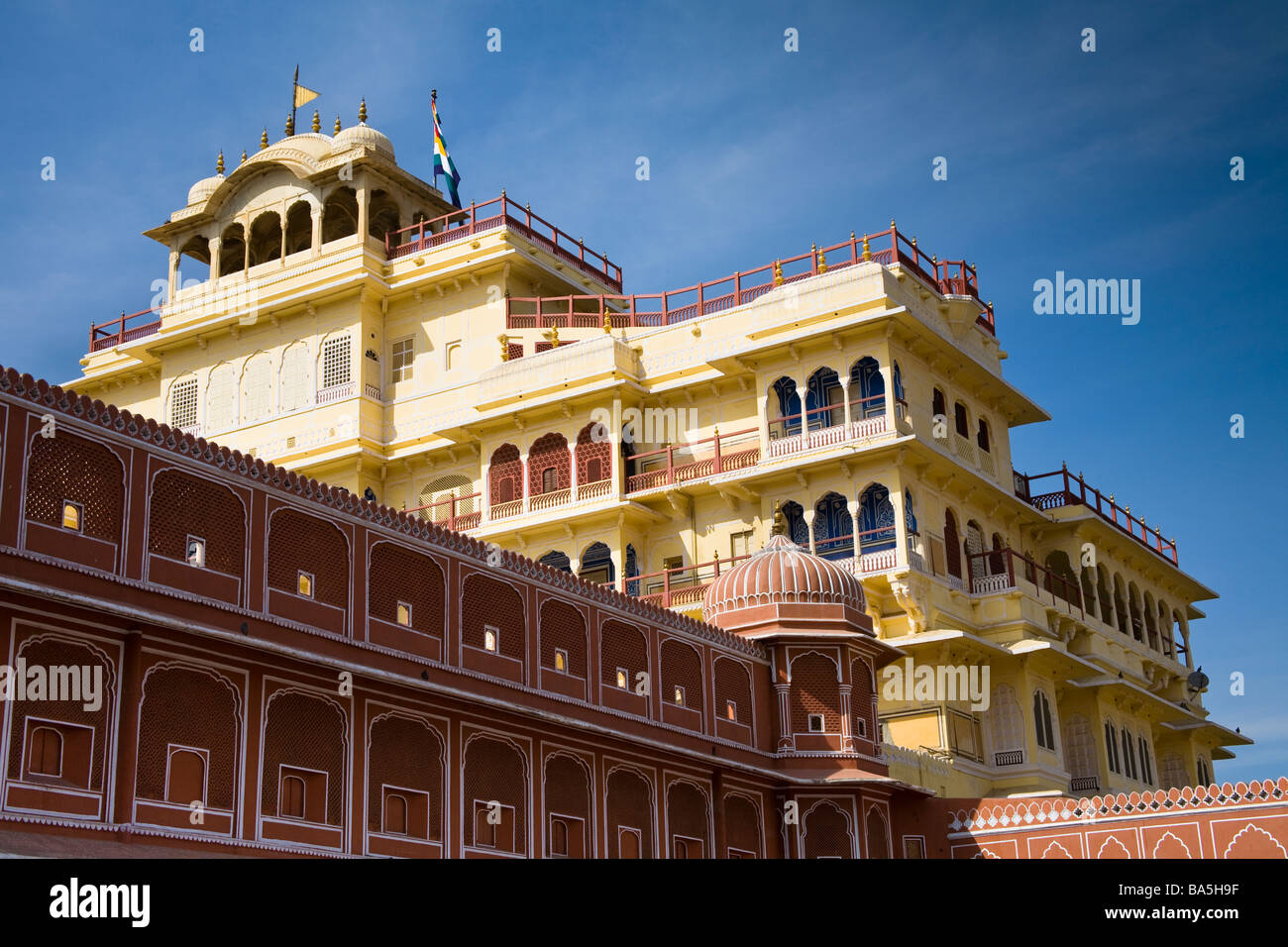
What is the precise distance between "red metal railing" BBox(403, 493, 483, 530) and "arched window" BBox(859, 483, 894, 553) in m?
8.99

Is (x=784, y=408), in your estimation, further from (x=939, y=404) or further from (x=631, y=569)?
(x=631, y=569)

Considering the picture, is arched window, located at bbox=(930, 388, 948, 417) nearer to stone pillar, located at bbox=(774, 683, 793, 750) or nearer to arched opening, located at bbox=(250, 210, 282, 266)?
stone pillar, located at bbox=(774, 683, 793, 750)

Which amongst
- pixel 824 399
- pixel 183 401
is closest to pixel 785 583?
pixel 824 399

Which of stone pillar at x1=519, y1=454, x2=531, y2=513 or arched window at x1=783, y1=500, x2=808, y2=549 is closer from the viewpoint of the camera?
arched window at x1=783, y1=500, x2=808, y2=549

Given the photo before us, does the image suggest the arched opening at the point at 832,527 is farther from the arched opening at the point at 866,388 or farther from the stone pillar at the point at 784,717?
the stone pillar at the point at 784,717

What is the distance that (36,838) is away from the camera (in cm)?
1656

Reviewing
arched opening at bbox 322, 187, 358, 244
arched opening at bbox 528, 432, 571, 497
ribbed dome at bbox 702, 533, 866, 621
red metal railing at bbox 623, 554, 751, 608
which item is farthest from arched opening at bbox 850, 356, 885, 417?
arched opening at bbox 322, 187, 358, 244

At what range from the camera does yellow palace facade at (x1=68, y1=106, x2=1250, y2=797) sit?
34562mm

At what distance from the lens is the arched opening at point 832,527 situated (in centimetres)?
3472

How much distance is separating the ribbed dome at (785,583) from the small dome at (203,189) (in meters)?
21.4

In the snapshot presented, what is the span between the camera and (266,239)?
1751 inches

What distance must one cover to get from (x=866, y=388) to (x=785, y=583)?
23.7ft
